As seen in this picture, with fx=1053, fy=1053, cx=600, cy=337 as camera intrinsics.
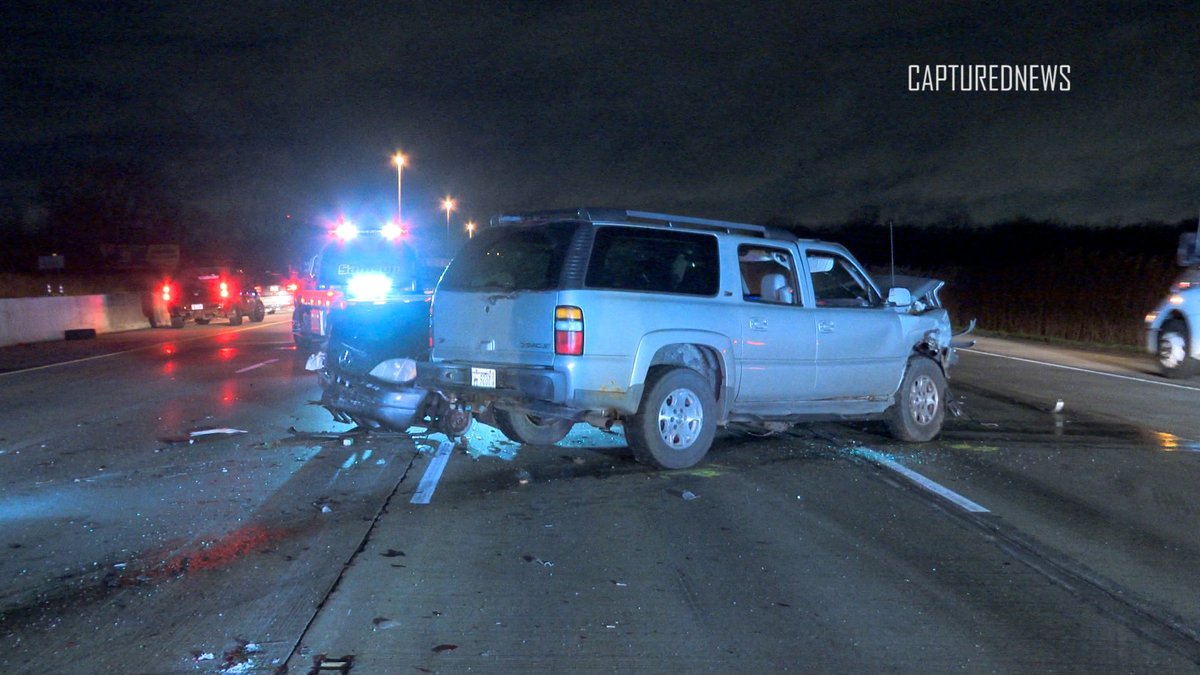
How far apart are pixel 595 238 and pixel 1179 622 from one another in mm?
4632

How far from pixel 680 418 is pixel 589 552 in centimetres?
257

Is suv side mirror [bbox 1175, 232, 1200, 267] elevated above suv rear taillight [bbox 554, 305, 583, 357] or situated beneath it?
elevated above

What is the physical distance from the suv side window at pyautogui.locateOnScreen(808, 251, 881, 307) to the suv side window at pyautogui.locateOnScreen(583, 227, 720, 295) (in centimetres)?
129

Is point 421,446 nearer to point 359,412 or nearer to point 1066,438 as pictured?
point 359,412

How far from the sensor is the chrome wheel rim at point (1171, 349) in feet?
56.9

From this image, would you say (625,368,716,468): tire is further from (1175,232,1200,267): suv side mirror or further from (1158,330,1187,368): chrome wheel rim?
(1175,232,1200,267): suv side mirror

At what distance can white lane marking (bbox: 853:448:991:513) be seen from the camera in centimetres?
749

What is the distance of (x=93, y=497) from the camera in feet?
25.1

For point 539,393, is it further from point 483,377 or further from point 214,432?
point 214,432

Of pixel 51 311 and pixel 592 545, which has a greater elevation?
pixel 51 311

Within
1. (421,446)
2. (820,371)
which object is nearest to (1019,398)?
(820,371)

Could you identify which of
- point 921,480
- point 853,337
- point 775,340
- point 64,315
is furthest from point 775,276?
point 64,315

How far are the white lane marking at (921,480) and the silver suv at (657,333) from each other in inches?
19.0

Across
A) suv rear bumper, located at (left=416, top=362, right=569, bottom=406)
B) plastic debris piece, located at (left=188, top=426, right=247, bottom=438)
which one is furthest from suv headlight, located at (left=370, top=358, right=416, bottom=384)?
plastic debris piece, located at (left=188, top=426, right=247, bottom=438)
